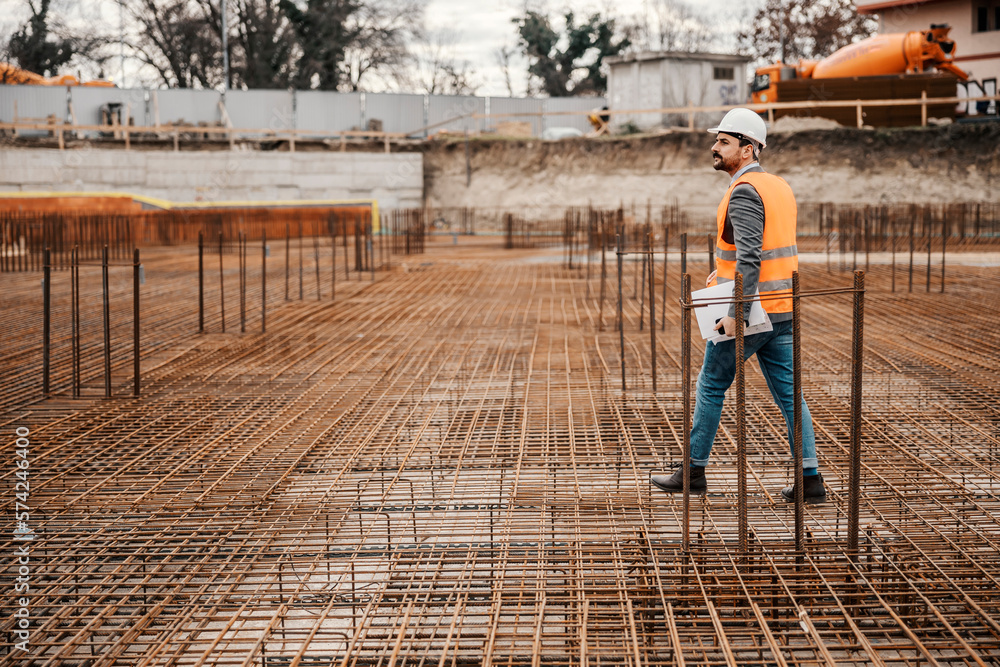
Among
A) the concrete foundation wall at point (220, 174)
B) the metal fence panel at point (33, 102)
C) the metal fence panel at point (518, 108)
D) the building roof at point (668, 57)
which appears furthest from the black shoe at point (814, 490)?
the metal fence panel at point (518, 108)

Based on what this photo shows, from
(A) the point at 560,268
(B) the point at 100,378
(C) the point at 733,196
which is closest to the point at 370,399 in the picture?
(B) the point at 100,378

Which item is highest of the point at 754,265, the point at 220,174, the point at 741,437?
the point at 220,174

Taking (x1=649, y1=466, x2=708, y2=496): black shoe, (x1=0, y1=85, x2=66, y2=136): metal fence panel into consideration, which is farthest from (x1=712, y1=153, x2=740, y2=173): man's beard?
(x1=0, y1=85, x2=66, y2=136): metal fence panel

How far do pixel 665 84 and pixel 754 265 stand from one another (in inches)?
1086

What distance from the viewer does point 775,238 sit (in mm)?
3842

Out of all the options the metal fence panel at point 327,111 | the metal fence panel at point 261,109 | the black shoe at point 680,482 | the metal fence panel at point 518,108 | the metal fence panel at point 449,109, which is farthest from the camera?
the metal fence panel at point 518,108

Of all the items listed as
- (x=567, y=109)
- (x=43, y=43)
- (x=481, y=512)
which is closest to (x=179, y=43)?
(x=43, y=43)

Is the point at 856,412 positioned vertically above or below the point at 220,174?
below

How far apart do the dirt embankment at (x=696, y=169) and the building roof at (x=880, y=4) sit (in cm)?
819

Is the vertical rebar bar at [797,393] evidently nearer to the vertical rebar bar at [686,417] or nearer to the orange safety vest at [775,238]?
the vertical rebar bar at [686,417]

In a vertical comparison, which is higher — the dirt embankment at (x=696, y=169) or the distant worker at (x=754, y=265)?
the dirt embankment at (x=696, y=169)

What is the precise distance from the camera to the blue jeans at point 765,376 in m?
3.87

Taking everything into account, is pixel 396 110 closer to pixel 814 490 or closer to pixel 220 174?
pixel 220 174

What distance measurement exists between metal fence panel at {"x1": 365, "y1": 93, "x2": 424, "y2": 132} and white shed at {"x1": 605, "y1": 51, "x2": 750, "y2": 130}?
6.96m
